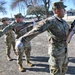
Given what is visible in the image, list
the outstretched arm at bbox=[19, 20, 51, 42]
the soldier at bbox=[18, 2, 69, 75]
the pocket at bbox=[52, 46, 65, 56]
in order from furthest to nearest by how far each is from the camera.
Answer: the pocket at bbox=[52, 46, 65, 56] < the soldier at bbox=[18, 2, 69, 75] < the outstretched arm at bbox=[19, 20, 51, 42]

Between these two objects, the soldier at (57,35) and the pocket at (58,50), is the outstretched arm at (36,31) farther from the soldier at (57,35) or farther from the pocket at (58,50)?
the pocket at (58,50)

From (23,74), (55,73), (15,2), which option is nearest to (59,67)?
(55,73)

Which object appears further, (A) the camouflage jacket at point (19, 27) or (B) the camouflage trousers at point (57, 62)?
(A) the camouflage jacket at point (19, 27)

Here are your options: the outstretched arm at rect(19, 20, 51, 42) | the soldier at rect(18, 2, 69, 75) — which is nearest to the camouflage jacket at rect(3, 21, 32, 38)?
the soldier at rect(18, 2, 69, 75)

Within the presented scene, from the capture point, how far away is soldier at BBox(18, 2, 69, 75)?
13.0 feet

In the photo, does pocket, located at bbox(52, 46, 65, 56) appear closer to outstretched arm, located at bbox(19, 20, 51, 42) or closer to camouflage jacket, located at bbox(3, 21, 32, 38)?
outstretched arm, located at bbox(19, 20, 51, 42)

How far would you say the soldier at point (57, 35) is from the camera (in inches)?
156

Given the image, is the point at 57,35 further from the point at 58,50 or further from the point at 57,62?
the point at 57,62

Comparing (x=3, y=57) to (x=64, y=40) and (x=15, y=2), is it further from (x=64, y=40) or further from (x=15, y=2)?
(x=15, y=2)

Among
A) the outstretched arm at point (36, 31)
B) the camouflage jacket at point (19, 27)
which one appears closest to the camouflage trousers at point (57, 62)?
the outstretched arm at point (36, 31)

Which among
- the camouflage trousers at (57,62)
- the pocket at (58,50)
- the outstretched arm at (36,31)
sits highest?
the outstretched arm at (36,31)

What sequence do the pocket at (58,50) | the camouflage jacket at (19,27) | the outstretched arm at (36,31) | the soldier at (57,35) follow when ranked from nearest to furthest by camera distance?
1. the outstretched arm at (36,31)
2. the soldier at (57,35)
3. the pocket at (58,50)
4. the camouflage jacket at (19,27)

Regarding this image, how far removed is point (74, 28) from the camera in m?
4.38

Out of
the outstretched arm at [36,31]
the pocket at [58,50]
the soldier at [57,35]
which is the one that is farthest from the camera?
the pocket at [58,50]
